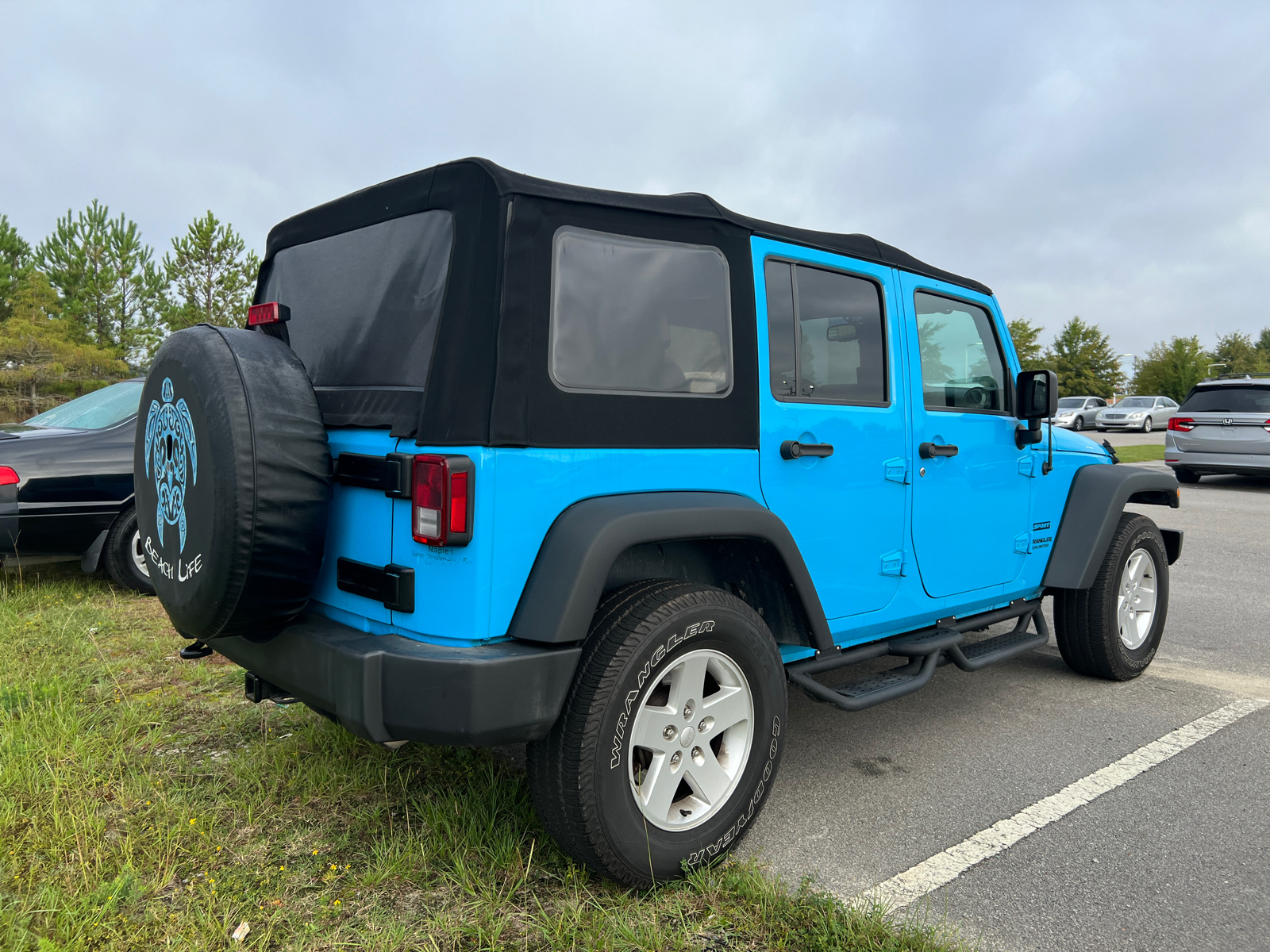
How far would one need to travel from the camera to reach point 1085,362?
52.3m

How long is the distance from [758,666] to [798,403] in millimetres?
923

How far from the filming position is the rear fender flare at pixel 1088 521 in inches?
168

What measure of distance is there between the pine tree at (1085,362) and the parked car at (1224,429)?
134ft

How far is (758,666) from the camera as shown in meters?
2.67

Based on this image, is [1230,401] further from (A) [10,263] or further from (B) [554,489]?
(A) [10,263]

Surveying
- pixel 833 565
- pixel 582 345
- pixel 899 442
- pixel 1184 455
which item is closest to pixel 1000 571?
pixel 899 442

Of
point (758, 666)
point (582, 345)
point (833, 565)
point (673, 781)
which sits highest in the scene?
point (582, 345)

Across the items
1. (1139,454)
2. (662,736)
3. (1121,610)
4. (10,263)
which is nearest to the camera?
(662,736)

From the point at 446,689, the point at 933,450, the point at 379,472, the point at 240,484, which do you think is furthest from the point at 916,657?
the point at 240,484

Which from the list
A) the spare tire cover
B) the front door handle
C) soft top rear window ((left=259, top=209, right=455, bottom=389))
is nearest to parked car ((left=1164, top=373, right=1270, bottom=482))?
the front door handle

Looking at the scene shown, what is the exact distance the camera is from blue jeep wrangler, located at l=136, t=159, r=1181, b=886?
7.36ft

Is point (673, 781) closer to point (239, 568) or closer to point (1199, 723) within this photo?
point (239, 568)

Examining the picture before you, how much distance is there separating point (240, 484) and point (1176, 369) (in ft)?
192

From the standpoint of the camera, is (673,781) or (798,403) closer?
(673,781)
